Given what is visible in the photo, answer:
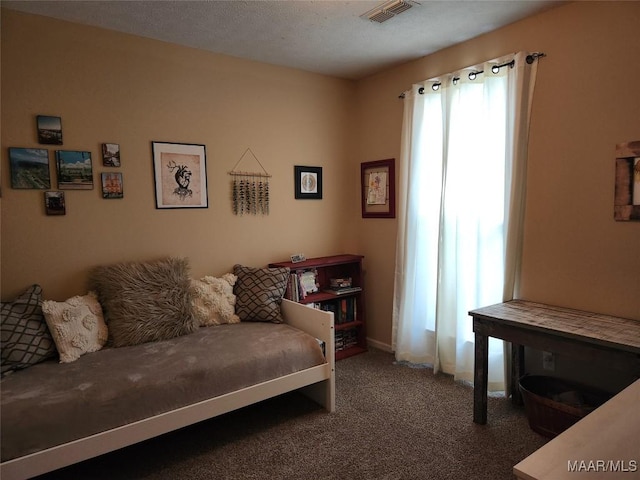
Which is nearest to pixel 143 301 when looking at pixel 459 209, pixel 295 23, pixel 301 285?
pixel 301 285

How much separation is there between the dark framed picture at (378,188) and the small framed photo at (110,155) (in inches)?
84.5

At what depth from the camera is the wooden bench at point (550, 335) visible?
1895mm

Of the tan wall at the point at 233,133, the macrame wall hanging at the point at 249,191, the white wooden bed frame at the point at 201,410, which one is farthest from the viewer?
the macrame wall hanging at the point at 249,191

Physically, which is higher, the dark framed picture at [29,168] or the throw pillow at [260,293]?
the dark framed picture at [29,168]

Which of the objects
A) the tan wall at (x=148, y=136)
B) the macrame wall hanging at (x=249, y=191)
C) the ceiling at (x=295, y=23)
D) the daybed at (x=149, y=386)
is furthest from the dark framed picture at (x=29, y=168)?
the macrame wall hanging at (x=249, y=191)

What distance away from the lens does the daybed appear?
1.77 metres

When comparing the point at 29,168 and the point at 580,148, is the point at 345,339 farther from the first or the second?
the point at 29,168

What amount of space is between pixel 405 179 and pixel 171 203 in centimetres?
189

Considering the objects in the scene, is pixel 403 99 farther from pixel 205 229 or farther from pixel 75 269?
pixel 75 269

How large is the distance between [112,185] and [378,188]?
2.21 meters

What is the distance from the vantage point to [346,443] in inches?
90.7

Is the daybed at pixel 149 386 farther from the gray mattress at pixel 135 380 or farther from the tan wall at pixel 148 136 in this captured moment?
the tan wall at pixel 148 136

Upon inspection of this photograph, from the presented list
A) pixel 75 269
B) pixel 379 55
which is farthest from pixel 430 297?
pixel 75 269

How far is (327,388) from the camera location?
2678 millimetres
